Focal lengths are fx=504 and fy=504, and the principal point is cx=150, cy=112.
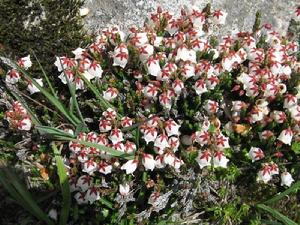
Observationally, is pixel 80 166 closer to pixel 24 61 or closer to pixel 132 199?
pixel 132 199

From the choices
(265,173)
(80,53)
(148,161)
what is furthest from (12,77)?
(265,173)

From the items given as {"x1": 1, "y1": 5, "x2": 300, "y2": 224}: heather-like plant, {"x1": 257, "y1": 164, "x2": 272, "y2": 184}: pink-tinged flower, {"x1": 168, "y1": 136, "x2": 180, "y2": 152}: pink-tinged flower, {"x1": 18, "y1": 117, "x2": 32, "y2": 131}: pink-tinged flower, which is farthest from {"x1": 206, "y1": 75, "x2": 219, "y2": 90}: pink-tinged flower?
{"x1": 18, "y1": 117, "x2": 32, "y2": 131}: pink-tinged flower

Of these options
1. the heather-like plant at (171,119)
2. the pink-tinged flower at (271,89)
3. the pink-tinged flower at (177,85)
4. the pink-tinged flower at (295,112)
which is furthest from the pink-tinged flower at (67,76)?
the pink-tinged flower at (295,112)

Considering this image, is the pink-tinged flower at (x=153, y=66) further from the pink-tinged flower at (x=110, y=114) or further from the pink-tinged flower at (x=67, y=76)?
the pink-tinged flower at (x=67, y=76)

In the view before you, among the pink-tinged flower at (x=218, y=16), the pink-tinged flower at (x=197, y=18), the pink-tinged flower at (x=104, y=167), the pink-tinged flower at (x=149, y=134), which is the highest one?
the pink-tinged flower at (x=218, y=16)

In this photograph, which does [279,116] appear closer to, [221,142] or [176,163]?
[221,142]

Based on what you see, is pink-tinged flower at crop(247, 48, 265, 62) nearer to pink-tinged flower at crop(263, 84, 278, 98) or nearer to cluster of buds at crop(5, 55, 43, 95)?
pink-tinged flower at crop(263, 84, 278, 98)

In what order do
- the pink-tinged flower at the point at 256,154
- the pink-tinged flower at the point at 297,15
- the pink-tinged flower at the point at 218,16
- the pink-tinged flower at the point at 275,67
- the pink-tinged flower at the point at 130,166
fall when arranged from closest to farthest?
the pink-tinged flower at the point at 130,166, the pink-tinged flower at the point at 256,154, the pink-tinged flower at the point at 275,67, the pink-tinged flower at the point at 218,16, the pink-tinged flower at the point at 297,15

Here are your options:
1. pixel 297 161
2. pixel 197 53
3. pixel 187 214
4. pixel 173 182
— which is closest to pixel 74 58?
pixel 197 53
